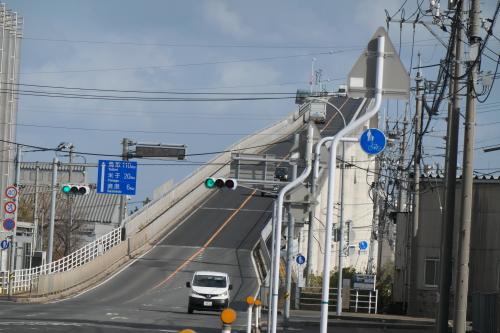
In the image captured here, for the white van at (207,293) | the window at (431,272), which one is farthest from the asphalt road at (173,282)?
the window at (431,272)

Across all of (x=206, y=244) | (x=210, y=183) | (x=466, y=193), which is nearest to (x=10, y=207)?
(x=210, y=183)

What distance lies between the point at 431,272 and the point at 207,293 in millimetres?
9748

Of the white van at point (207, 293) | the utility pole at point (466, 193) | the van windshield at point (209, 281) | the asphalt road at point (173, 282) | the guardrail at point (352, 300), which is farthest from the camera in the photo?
the guardrail at point (352, 300)

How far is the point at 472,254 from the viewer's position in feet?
135

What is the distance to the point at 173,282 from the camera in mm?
54625

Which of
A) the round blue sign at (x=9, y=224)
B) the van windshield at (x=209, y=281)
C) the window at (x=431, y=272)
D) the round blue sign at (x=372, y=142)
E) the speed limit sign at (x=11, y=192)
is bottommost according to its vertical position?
the van windshield at (x=209, y=281)

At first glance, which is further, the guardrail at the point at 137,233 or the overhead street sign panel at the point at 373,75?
the guardrail at the point at 137,233

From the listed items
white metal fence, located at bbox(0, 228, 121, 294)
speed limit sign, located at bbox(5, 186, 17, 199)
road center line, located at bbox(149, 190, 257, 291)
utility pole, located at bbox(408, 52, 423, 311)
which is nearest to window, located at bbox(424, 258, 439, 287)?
utility pole, located at bbox(408, 52, 423, 311)

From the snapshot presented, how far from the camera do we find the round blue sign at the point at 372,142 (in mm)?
13781

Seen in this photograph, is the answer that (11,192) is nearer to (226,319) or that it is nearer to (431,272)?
(431,272)

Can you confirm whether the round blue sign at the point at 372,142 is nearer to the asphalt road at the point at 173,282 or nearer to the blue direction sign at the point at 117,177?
the asphalt road at the point at 173,282

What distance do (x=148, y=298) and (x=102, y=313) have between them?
13.1m

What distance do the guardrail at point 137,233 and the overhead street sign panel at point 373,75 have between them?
3486 cm

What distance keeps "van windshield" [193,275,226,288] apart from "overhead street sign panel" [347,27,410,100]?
30472mm
